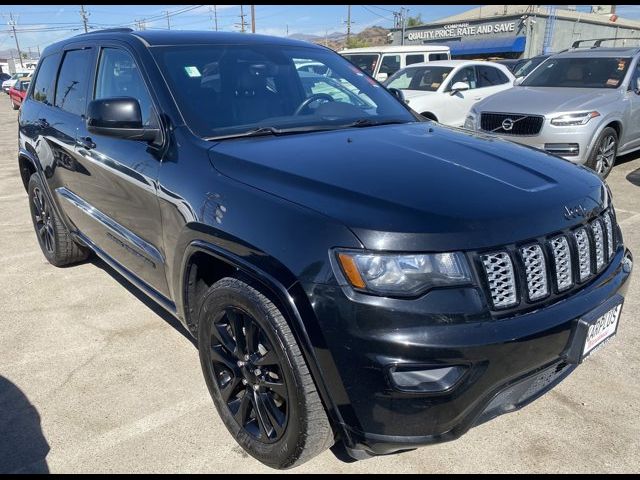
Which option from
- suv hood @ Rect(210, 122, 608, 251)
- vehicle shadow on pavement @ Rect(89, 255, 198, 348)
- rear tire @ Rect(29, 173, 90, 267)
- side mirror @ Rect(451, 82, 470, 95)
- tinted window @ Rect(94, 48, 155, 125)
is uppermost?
tinted window @ Rect(94, 48, 155, 125)

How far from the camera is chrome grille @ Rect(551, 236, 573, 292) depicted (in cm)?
204

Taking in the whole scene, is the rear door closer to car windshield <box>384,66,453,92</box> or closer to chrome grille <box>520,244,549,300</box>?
chrome grille <box>520,244,549,300</box>

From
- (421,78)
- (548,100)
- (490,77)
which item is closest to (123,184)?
(548,100)

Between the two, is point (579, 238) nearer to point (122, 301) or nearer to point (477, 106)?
point (122, 301)

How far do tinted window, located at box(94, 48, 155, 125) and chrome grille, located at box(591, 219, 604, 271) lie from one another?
7.03ft

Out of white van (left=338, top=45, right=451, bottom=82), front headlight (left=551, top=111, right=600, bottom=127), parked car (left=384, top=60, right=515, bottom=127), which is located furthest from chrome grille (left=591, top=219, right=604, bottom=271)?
white van (left=338, top=45, right=451, bottom=82)

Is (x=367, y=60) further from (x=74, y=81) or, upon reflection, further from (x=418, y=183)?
(x=418, y=183)

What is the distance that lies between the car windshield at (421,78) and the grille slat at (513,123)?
8.59 feet

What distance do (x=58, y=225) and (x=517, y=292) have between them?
3792 millimetres

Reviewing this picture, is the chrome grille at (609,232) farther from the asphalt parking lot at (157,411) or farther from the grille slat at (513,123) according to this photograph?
the grille slat at (513,123)

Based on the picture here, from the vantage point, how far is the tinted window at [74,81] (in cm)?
370

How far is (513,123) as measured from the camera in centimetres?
731

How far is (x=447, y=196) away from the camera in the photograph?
2.01m

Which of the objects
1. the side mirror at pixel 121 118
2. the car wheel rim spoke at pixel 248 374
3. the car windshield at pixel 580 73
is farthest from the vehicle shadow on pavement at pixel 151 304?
the car windshield at pixel 580 73
